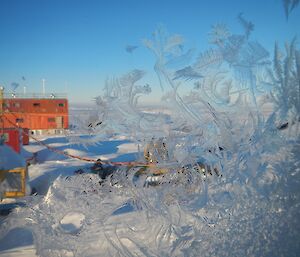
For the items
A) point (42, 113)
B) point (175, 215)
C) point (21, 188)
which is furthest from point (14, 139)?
point (42, 113)

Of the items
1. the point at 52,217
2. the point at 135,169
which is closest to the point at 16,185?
the point at 52,217

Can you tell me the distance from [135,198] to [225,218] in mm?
925

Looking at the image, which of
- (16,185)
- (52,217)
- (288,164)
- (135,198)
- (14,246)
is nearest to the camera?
(288,164)

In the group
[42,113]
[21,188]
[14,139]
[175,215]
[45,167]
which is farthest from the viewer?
[42,113]

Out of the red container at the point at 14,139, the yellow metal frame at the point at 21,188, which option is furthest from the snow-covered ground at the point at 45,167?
the red container at the point at 14,139

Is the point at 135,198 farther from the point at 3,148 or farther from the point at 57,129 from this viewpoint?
the point at 57,129

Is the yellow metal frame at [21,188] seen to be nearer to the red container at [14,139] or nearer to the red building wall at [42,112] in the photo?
the red container at [14,139]

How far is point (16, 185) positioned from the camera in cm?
871

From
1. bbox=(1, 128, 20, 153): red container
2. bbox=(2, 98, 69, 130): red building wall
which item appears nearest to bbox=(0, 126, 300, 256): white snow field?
bbox=(1, 128, 20, 153): red container

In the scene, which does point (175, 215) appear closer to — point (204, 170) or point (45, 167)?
point (204, 170)

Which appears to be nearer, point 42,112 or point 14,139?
point 14,139

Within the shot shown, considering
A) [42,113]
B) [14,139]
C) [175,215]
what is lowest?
[14,139]

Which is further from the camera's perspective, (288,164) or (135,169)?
(135,169)

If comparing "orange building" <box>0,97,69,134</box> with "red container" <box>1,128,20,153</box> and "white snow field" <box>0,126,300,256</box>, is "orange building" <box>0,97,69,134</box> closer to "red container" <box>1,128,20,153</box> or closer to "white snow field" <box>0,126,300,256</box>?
"red container" <box>1,128,20,153</box>
